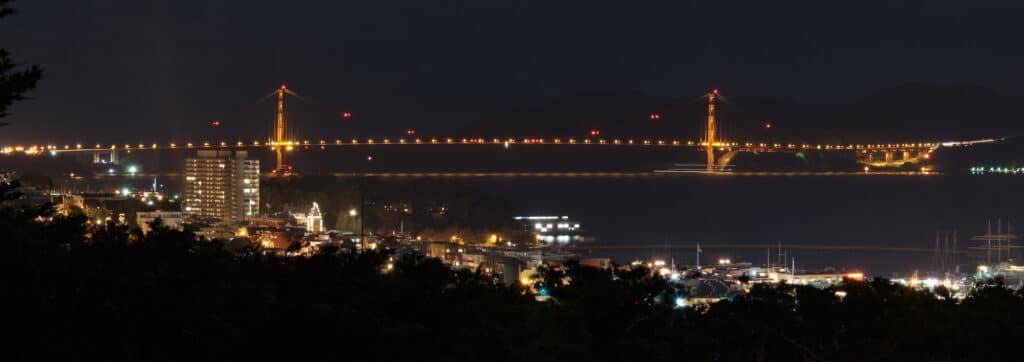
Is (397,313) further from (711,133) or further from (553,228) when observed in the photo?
(711,133)

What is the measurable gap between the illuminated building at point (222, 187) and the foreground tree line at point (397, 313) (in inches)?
640

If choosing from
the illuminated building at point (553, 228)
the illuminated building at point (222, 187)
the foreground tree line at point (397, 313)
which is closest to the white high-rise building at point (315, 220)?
the illuminated building at point (222, 187)

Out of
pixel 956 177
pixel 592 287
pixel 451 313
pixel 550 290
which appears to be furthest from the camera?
pixel 956 177

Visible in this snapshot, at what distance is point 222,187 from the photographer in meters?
21.3

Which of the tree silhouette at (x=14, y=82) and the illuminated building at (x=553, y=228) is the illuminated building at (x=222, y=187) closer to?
the illuminated building at (x=553, y=228)

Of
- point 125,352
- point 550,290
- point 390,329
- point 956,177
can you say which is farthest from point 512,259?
point 956,177

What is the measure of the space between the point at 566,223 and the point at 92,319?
19111mm

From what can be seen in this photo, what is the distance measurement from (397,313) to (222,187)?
18472mm

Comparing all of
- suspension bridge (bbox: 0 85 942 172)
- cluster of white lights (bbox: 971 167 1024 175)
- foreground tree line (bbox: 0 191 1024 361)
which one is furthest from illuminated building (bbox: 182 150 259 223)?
cluster of white lights (bbox: 971 167 1024 175)

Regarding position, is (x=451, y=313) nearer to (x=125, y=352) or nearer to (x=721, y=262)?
(x=125, y=352)

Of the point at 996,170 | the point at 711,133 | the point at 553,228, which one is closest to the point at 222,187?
the point at 553,228

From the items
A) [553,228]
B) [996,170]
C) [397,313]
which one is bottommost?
[553,228]

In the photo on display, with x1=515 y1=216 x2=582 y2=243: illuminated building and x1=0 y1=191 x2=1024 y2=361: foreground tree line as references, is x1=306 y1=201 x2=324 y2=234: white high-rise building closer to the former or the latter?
x1=515 y1=216 x2=582 y2=243: illuminated building

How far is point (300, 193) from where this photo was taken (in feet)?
68.9
